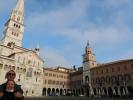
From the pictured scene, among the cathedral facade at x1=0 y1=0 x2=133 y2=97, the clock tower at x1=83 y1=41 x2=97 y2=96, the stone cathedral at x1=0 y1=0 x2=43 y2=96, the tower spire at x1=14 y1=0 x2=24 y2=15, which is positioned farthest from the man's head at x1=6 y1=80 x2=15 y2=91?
the tower spire at x1=14 y1=0 x2=24 y2=15

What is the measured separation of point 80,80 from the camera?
240 ft

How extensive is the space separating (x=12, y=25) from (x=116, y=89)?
47335 mm

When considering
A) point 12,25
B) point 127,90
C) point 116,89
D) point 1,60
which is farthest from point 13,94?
point 12,25

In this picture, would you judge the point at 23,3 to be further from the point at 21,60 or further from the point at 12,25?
the point at 21,60

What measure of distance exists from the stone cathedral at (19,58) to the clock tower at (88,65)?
19589 mm

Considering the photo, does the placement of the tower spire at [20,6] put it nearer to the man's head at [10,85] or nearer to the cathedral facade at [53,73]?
the cathedral facade at [53,73]

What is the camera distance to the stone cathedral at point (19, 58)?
52928 mm

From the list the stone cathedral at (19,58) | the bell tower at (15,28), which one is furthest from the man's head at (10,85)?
the bell tower at (15,28)

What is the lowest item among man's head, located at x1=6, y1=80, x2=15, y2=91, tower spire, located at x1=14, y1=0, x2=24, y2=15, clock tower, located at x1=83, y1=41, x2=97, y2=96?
man's head, located at x1=6, y1=80, x2=15, y2=91

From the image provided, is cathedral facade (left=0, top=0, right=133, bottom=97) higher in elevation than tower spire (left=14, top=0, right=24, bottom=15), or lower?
lower

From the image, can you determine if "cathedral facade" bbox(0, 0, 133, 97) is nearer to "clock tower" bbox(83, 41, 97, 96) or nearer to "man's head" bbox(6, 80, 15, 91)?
"clock tower" bbox(83, 41, 97, 96)

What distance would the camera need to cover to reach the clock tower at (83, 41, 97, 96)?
67688mm

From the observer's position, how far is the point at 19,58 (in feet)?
181

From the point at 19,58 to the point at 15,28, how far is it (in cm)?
1873
